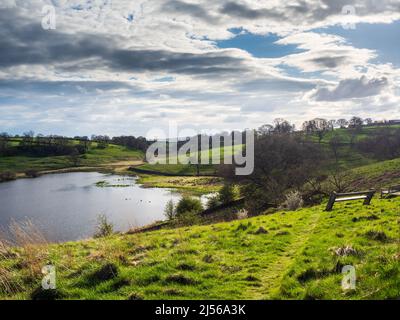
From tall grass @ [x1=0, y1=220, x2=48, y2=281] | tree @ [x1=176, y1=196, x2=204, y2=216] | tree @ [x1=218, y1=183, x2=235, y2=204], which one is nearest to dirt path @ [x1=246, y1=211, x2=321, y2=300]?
tall grass @ [x1=0, y1=220, x2=48, y2=281]

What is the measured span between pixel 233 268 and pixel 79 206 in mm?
72104

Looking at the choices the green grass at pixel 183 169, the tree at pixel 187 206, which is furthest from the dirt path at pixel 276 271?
the green grass at pixel 183 169

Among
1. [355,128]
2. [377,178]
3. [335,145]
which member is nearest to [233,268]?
[377,178]

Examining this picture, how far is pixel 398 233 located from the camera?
12844mm

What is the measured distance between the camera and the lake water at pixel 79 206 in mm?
59688

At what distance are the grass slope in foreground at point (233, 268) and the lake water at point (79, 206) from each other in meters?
32.3

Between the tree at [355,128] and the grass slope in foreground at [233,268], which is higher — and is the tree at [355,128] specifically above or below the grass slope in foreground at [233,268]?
above

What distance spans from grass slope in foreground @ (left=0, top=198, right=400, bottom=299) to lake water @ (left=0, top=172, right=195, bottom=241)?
106 ft

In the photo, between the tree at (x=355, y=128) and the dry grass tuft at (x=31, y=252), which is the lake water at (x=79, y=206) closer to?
the dry grass tuft at (x=31, y=252)

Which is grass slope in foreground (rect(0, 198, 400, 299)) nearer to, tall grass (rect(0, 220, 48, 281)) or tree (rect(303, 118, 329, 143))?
tall grass (rect(0, 220, 48, 281))

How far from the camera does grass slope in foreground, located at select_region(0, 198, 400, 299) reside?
29.8 ft
